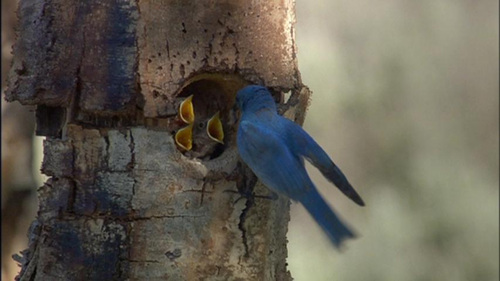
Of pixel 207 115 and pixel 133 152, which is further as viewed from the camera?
pixel 207 115

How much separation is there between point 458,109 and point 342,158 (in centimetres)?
170

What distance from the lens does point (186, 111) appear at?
4172mm

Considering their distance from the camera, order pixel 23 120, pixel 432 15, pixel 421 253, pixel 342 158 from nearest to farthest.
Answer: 1. pixel 23 120
2. pixel 421 253
3. pixel 342 158
4. pixel 432 15

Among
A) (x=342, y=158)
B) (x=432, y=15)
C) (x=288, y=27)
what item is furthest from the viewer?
(x=432, y=15)

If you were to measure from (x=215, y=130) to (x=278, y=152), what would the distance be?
308mm

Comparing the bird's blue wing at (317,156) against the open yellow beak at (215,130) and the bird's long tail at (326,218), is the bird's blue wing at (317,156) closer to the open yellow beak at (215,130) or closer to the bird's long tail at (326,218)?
the bird's long tail at (326,218)

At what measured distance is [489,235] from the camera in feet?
38.6

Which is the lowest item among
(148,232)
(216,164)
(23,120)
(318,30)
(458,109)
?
Answer: (148,232)

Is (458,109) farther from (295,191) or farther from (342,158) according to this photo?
(295,191)

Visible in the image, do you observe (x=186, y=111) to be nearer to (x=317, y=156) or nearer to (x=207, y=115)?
(x=207, y=115)

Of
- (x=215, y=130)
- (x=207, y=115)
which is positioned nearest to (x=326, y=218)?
(x=215, y=130)

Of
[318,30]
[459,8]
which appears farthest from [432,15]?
[318,30]

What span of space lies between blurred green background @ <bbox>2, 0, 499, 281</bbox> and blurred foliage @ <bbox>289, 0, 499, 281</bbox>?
14 mm

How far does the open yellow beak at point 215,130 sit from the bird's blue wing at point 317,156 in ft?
0.92
